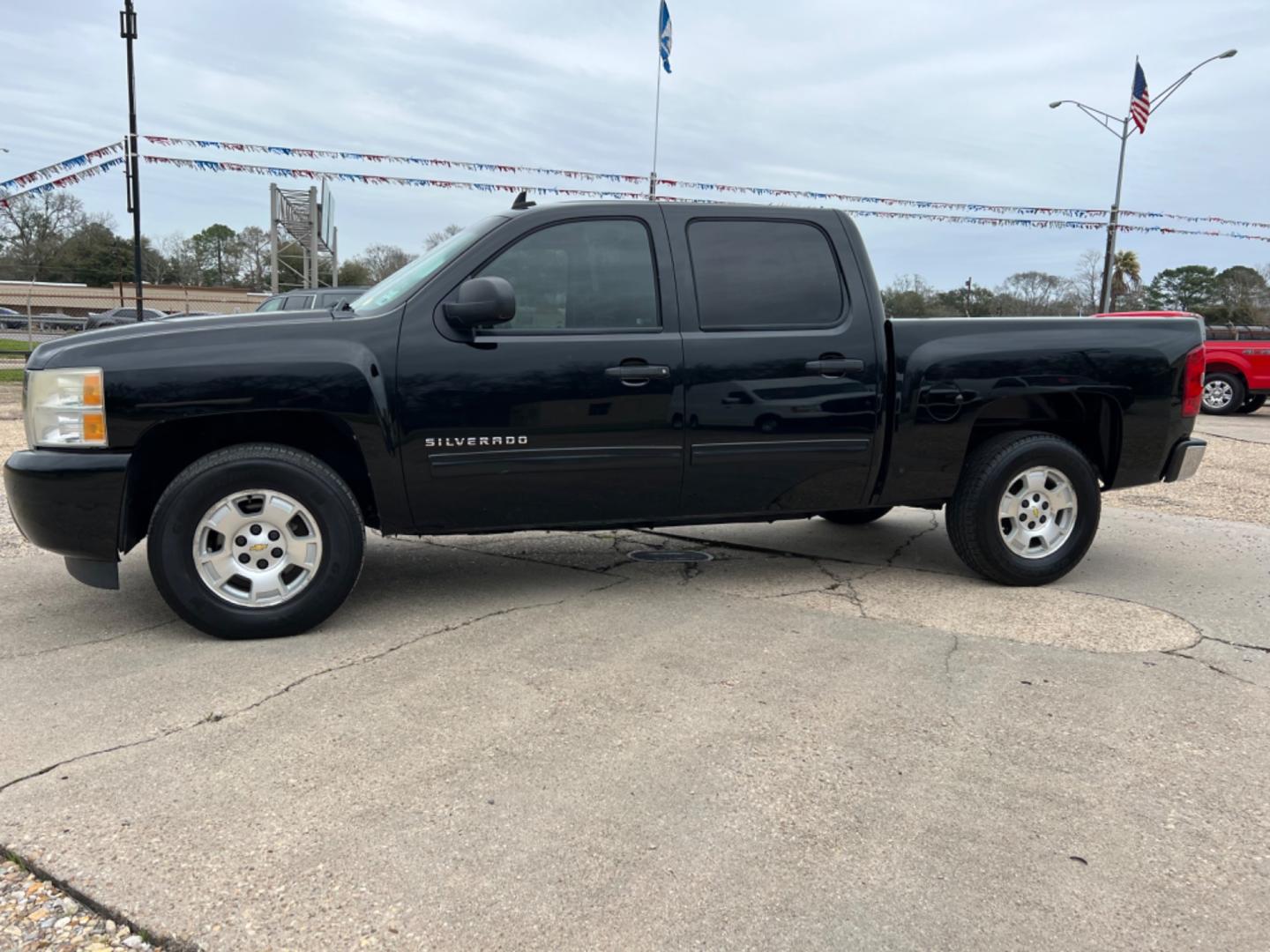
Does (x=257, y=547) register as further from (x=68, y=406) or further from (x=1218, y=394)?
(x=1218, y=394)

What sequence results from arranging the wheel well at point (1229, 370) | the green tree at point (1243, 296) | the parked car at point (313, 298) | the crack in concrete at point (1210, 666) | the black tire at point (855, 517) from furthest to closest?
the green tree at point (1243, 296) < the wheel well at point (1229, 370) < the parked car at point (313, 298) < the black tire at point (855, 517) < the crack in concrete at point (1210, 666)

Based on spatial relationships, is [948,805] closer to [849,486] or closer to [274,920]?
[274,920]

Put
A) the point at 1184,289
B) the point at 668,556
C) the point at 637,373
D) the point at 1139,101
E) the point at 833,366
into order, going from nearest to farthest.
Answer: the point at 637,373
the point at 833,366
the point at 668,556
the point at 1139,101
the point at 1184,289

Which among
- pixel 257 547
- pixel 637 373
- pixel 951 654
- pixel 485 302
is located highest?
pixel 485 302

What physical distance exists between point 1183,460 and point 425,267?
162 inches

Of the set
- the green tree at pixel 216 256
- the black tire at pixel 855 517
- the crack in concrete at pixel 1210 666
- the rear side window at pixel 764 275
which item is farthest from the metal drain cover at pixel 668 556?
the green tree at pixel 216 256

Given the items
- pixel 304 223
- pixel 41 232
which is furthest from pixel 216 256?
pixel 304 223

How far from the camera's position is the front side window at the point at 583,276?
13.8ft

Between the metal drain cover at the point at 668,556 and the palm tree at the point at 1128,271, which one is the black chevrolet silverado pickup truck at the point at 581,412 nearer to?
the metal drain cover at the point at 668,556

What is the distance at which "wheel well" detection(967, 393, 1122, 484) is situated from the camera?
16.3 feet

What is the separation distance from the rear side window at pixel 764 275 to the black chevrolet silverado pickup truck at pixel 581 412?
13 millimetres

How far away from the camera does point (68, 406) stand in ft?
12.1

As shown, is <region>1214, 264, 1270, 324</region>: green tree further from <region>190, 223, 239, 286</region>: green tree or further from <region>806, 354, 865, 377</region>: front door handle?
<region>190, 223, 239, 286</region>: green tree

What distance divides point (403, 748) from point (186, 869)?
771mm
